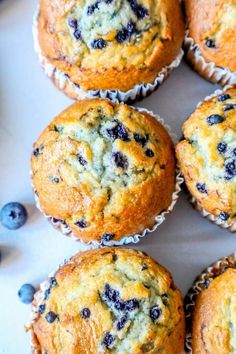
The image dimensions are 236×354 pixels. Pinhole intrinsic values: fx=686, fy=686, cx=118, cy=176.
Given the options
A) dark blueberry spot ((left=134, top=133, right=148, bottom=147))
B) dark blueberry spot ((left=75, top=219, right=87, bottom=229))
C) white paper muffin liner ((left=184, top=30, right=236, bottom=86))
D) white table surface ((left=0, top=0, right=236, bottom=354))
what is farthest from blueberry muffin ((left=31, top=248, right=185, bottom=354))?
white paper muffin liner ((left=184, top=30, right=236, bottom=86))

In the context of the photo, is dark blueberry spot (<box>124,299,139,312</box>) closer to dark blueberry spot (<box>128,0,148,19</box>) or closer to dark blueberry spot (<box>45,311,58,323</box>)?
dark blueberry spot (<box>45,311,58,323</box>)

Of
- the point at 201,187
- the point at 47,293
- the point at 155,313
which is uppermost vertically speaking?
the point at 201,187

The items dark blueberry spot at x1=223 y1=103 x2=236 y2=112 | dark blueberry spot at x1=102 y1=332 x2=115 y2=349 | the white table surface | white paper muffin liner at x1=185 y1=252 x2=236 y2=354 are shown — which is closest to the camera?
dark blueberry spot at x1=102 y1=332 x2=115 y2=349

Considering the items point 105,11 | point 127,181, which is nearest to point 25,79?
point 105,11

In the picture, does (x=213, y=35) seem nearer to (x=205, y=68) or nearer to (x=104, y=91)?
(x=205, y=68)

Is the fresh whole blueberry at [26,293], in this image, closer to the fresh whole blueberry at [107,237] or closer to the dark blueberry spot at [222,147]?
the fresh whole blueberry at [107,237]

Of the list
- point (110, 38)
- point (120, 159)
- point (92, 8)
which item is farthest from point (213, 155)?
point (92, 8)
